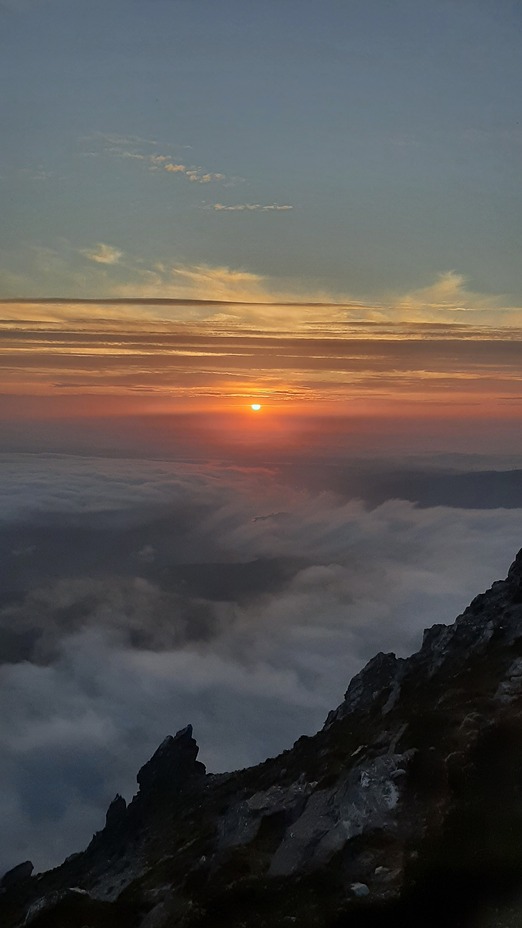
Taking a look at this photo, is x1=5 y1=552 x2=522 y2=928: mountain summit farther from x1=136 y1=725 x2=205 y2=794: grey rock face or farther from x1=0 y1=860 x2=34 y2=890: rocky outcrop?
x1=0 y1=860 x2=34 y2=890: rocky outcrop

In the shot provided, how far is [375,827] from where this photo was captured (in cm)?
6112

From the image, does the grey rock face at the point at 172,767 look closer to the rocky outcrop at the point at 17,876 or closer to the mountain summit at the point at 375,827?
the mountain summit at the point at 375,827

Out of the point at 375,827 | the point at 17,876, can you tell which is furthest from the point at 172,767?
the point at 375,827

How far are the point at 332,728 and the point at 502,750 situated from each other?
46.4 metres

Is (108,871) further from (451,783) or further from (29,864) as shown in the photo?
(451,783)

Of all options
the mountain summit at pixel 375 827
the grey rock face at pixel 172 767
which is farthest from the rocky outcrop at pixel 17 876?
the grey rock face at pixel 172 767

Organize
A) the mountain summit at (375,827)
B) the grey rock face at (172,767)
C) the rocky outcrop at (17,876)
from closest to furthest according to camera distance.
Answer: the mountain summit at (375,827), the rocky outcrop at (17,876), the grey rock face at (172,767)

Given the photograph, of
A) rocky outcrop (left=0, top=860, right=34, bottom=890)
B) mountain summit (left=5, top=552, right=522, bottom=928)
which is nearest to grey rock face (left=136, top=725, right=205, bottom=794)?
mountain summit (left=5, top=552, right=522, bottom=928)

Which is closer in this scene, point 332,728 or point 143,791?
point 332,728

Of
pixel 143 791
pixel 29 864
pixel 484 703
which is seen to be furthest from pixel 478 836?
pixel 29 864

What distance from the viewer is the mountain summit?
50.4m

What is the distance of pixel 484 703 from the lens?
74.3 metres

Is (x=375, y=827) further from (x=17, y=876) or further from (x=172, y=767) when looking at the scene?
(x=17, y=876)

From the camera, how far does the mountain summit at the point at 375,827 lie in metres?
50.4
